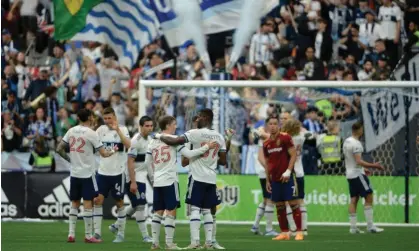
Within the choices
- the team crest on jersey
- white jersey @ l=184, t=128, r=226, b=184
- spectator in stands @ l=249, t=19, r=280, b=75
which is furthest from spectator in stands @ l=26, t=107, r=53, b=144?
white jersey @ l=184, t=128, r=226, b=184

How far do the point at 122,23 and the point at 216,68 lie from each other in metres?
3.48

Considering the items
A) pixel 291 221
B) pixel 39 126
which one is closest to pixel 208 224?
pixel 291 221

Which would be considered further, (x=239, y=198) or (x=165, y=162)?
(x=239, y=198)

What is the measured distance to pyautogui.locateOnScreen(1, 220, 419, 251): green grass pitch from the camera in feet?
49.6

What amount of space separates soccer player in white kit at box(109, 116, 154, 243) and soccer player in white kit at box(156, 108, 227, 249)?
92.3 inches

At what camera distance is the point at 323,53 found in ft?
89.6

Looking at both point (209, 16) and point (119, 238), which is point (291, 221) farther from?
point (209, 16)

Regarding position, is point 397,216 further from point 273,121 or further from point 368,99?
point 273,121

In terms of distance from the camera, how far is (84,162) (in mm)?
16422

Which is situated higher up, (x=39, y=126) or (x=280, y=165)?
(x=39, y=126)

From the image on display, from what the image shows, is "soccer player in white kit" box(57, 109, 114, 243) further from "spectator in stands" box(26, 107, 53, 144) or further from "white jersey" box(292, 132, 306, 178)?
"spectator in stands" box(26, 107, 53, 144)

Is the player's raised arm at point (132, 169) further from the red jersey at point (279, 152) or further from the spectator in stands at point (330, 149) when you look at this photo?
the spectator in stands at point (330, 149)

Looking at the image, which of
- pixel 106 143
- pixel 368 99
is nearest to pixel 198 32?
pixel 368 99

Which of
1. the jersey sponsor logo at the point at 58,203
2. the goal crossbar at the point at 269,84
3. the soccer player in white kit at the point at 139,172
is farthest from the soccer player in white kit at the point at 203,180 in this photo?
the jersey sponsor logo at the point at 58,203
